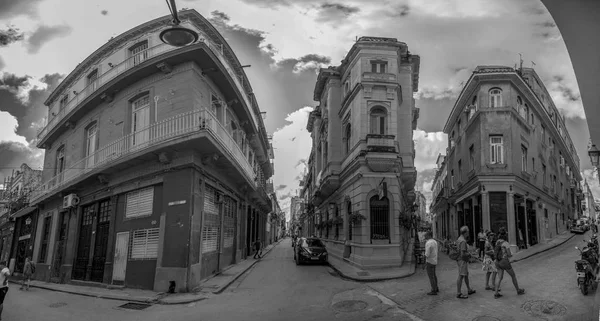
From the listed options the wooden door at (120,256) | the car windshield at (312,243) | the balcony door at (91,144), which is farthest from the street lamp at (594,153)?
the balcony door at (91,144)

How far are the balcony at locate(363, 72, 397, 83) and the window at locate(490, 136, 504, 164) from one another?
818cm

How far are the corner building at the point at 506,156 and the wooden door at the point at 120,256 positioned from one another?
19.2 m

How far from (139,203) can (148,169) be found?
140 centimetres

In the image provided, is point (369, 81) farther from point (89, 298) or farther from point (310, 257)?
point (89, 298)

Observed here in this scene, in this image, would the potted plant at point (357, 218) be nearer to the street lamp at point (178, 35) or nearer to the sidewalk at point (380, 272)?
the sidewalk at point (380, 272)

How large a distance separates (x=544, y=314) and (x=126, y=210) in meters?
14.0

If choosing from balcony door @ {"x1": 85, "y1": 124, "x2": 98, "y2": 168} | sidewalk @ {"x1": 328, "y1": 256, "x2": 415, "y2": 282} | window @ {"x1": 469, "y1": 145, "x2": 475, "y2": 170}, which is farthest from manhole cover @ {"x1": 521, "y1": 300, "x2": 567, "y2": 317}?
window @ {"x1": 469, "y1": 145, "x2": 475, "y2": 170}

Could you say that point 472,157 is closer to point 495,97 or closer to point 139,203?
point 495,97

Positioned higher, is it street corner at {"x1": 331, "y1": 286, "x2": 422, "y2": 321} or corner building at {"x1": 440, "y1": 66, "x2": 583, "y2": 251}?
corner building at {"x1": 440, "y1": 66, "x2": 583, "y2": 251}

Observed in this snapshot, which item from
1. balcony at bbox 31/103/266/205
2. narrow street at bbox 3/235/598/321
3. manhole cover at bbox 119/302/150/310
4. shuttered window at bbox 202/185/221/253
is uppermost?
balcony at bbox 31/103/266/205

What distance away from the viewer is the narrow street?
8250mm

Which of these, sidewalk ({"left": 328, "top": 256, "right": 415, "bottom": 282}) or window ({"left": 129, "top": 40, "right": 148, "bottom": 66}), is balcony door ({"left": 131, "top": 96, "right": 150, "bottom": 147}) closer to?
window ({"left": 129, "top": 40, "right": 148, "bottom": 66})

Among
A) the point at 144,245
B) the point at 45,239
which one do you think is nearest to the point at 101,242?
the point at 144,245

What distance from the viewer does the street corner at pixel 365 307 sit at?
26.9ft
